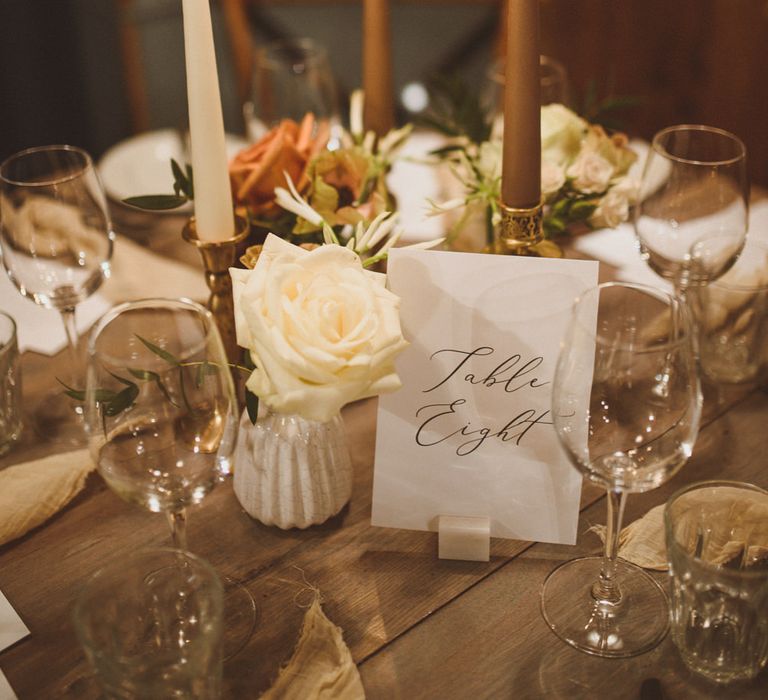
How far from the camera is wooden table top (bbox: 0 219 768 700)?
75cm

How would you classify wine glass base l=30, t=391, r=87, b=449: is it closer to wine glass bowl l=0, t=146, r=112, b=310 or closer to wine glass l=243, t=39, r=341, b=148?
wine glass bowl l=0, t=146, r=112, b=310

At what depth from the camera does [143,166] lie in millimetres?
1561

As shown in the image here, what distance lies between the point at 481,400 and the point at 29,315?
0.70 m

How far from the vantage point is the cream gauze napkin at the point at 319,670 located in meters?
0.74

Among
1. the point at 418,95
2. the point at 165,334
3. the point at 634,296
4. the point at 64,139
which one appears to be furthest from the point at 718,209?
the point at 64,139

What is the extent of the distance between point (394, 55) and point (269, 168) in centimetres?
164

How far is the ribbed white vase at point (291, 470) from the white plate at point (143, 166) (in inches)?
26.4

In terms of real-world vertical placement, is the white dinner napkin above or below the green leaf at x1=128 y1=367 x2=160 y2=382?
below

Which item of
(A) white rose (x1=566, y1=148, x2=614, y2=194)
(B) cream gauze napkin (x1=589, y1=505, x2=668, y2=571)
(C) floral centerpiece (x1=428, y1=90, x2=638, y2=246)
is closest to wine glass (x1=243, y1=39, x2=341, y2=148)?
(C) floral centerpiece (x1=428, y1=90, x2=638, y2=246)

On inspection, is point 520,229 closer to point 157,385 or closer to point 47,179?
point 157,385

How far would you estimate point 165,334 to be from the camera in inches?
32.8

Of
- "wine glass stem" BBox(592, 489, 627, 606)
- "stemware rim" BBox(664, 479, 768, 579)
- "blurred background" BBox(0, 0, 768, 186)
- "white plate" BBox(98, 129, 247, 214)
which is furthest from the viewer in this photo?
"blurred background" BBox(0, 0, 768, 186)

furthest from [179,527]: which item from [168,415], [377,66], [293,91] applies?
[293,91]

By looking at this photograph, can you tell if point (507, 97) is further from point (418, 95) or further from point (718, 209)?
point (418, 95)
